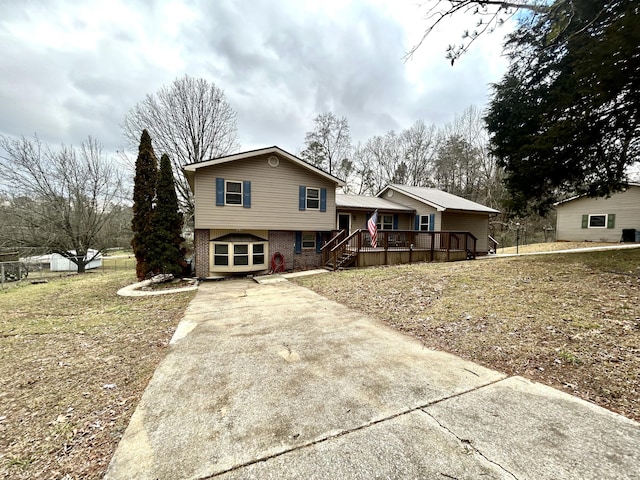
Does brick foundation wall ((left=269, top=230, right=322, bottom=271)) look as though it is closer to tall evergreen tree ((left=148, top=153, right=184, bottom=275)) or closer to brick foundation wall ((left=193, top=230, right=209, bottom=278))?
brick foundation wall ((left=193, top=230, right=209, bottom=278))

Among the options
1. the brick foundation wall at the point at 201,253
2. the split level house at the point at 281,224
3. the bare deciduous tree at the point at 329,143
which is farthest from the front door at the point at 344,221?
the bare deciduous tree at the point at 329,143

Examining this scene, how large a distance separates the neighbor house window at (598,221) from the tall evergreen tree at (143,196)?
2734 cm

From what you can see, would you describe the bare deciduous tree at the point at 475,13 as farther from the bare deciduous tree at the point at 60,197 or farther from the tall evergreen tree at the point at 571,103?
the bare deciduous tree at the point at 60,197

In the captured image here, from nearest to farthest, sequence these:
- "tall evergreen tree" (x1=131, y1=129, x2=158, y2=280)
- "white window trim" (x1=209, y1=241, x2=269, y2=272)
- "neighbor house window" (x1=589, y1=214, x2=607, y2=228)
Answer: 1. "tall evergreen tree" (x1=131, y1=129, x2=158, y2=280)
2. "white window trim" (x1=209, y1=241, x2=269, y2=272)
3. "neighbor house window" (x1=589, y1=214, x2=607, y2=228)

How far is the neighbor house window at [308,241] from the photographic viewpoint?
13.7 m

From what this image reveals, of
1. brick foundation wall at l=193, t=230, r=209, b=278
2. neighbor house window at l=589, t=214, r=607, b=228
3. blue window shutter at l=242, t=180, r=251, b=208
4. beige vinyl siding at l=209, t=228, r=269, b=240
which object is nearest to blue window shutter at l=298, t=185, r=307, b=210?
beige vinyl siding at l=209, t=228, r=269, b=240

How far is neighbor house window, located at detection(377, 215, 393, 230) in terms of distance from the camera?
1669cm

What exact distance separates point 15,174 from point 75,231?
438cm

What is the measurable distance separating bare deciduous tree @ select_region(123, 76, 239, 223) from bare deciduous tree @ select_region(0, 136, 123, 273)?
361 cm

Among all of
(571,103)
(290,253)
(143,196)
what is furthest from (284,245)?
(571,103)

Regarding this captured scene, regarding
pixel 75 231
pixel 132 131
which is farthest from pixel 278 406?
pixel 75 231

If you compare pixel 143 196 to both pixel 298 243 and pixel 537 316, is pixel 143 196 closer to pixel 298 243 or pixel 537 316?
pixel 298 243

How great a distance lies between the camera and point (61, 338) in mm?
4926

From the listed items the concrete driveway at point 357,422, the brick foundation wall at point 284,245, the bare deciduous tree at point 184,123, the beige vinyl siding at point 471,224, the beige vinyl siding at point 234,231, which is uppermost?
the bare deciduous tree at point 184,123
